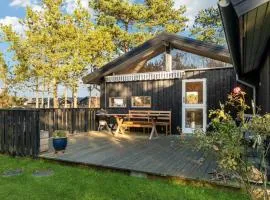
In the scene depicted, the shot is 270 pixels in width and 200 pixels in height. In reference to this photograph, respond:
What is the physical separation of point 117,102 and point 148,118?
2328mm

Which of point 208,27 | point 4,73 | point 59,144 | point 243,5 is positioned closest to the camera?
point 243,5

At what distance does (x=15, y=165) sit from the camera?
5551 millimetres

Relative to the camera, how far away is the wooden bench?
952 cm

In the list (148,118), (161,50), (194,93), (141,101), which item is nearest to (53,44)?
(141,101)

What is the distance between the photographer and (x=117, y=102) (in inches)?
463

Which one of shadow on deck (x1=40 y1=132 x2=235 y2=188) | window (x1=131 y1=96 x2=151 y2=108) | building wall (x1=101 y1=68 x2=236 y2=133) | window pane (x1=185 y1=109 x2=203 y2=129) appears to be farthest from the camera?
window (x1=131 y1=96 x2=151 y2=108)

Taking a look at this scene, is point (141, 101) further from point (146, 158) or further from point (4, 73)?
point (4, 73)

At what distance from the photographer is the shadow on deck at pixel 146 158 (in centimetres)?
466

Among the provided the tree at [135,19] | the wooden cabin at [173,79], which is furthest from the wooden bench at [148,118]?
the tree at [135,19]

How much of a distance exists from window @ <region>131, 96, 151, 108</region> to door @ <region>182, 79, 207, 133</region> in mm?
1626

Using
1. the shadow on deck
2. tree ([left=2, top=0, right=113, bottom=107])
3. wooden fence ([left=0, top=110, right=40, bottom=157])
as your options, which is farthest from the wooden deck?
tree ([left=2, top=0, right=113, bottom=107])

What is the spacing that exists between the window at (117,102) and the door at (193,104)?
2881 millimetres

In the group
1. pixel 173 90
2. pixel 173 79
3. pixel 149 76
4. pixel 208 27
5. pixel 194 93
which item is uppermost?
pixel 208 27

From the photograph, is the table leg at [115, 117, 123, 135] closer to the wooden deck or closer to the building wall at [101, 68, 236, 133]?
the building wall at [101, 68, 236, 133]
